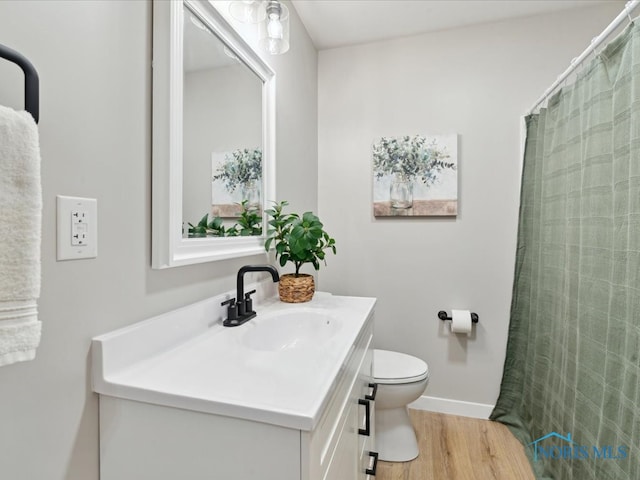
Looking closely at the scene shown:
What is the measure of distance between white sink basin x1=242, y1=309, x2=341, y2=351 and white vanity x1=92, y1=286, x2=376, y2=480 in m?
0.17

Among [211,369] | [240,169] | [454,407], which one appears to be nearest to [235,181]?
[240,169]

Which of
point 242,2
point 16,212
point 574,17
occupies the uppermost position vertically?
point 574,17

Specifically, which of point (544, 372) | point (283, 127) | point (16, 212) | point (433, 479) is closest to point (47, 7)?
point (16, 212)

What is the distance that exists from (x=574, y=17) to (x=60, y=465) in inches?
114

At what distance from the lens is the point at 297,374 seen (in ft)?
2.39

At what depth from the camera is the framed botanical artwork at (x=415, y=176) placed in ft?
6.82

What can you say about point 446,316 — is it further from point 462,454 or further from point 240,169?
point 240,169

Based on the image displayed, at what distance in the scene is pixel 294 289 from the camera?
145 cm

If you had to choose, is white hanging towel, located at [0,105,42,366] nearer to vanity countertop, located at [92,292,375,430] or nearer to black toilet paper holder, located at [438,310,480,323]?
vanity countertop, located at [92,292,375,430]

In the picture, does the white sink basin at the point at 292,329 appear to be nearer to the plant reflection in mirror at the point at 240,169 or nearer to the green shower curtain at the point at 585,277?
the plant reflection in mirror at the point at 240,169

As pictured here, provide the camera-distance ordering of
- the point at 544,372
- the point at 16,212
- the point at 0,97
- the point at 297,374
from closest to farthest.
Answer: the point at 16,212 → the point at 0,97 → the point at 297,374 → the point at 544,372

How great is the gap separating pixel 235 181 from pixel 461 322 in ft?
5.05

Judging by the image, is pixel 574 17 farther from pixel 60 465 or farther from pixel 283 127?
pixel 60 465

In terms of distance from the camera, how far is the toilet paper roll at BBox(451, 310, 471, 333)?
2.00 meters
